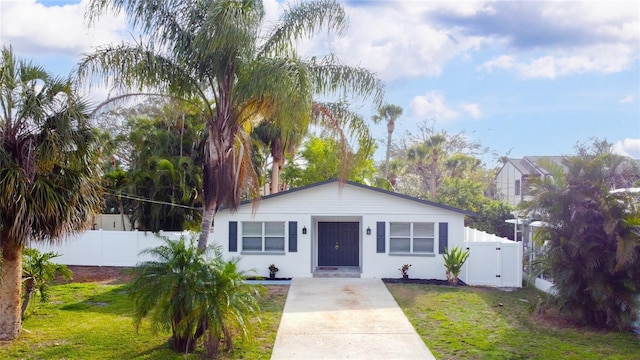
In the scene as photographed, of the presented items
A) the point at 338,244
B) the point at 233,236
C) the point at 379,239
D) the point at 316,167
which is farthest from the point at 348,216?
the point at 316,167

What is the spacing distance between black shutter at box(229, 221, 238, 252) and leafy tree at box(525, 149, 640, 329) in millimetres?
9530

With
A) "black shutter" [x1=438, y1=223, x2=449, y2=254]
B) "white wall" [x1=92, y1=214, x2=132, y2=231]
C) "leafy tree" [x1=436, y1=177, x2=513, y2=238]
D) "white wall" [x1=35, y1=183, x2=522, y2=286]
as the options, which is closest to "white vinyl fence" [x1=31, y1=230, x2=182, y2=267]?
"white wall" [x1=35, y1=183, x2=522, y2=286]

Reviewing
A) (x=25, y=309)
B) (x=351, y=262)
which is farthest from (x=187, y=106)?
(x=351, y=262)

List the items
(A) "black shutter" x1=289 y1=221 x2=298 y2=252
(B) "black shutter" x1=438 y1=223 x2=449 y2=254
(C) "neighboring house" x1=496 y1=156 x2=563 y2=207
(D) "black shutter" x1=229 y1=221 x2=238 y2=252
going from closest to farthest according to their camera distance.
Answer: (B) "black shutter" x1=438 y1=223 x2=449 y2=254, (A) "black shutter" x1=289 y1=221 x2=298 y2=252, (D) "black shutter" x1=229 y1=221 x2=238 y2=252, (C) "neighboring house" x1=496 y1=156 x2=563 y2=207

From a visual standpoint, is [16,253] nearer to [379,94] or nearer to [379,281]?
[379,94]

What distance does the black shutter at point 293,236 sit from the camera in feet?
57.0

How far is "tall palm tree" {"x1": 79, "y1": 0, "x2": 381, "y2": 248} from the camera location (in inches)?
423

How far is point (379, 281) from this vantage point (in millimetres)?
16656

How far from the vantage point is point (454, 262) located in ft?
53.0

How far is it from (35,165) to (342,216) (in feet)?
33.4

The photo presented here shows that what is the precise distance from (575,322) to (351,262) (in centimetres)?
883

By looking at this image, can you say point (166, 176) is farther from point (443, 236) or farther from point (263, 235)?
point (443, 236)

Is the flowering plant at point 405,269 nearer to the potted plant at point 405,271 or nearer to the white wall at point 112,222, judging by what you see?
the potted plant at point 405,271

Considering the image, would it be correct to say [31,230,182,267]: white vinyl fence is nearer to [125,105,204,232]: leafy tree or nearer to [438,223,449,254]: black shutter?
[125,105,204,232]: leafy tree
